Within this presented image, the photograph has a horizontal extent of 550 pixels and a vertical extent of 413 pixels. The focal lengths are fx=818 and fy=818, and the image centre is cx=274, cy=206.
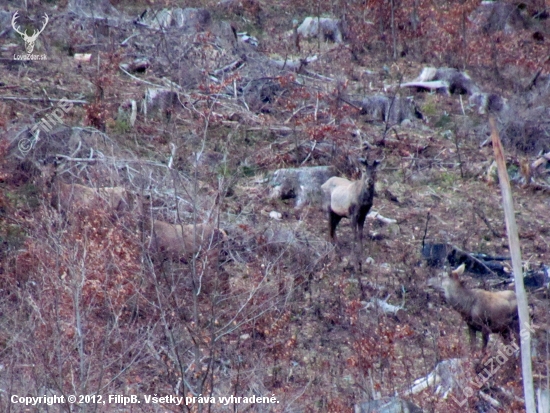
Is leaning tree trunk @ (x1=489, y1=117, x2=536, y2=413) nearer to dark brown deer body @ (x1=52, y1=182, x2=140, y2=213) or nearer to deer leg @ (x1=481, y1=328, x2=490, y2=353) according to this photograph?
deer leg @ (x1=481, y1=328, x2=490, y2=353)

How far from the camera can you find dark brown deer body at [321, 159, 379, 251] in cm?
1154

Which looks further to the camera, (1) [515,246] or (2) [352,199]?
(2) [352,199]

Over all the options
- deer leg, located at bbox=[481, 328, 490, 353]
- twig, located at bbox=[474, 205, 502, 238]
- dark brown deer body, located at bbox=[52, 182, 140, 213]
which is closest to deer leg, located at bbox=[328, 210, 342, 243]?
twig, located at bbox=[474, 205, 502, 238]

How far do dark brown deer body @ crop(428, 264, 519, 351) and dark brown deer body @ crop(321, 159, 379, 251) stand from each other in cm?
305

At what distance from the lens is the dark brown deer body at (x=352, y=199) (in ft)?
37.9

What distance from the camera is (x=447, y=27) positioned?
68.7ft

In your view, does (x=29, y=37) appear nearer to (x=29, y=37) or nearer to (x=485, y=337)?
(x=29, y=37)

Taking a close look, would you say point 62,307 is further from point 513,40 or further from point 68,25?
point 513,40

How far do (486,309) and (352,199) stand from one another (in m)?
3.61

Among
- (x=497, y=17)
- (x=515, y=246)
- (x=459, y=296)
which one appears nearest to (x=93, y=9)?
(x=497, y=17)

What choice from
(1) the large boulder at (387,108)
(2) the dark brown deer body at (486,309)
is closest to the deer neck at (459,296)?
(2) the dark brown deer body at (486,309)

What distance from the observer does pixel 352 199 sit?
11734 mm

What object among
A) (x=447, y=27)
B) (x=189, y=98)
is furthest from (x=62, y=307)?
(x=447, y=27)

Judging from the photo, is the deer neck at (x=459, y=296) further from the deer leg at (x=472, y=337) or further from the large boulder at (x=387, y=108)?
the large boulder at (x=387, y=108)
